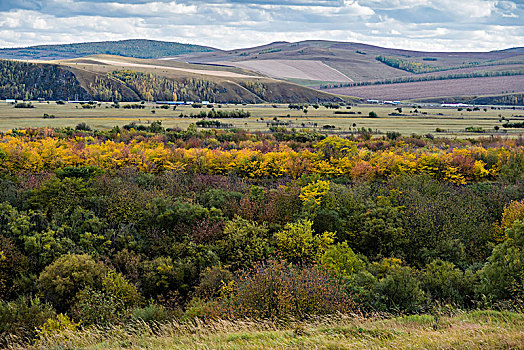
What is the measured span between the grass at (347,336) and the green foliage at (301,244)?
407 inches

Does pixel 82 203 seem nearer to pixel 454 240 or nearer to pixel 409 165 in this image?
pixel 454 240

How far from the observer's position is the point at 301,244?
990 inches

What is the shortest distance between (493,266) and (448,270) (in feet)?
12.9

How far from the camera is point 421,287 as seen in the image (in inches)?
797

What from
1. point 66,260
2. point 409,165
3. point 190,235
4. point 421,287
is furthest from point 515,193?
point 66,260

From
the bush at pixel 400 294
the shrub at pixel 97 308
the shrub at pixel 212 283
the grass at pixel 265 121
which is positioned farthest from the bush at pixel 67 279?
the grass at pixel 265 121

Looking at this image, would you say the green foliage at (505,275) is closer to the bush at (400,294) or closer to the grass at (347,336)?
the bush at (400,294)

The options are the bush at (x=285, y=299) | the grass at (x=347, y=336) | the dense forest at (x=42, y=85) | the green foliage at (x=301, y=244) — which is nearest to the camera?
the grass at (x=347, y=336)

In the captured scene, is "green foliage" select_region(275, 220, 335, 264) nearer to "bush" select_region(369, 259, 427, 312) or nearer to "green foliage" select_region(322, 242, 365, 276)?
"green foliage" select_region(322, 242, 365, 276)

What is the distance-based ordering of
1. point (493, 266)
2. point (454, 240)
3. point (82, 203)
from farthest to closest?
point (82, 203) < point (454, 240) < point (493, 266)

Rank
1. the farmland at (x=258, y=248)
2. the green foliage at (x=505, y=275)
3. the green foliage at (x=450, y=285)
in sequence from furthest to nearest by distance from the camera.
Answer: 1. the green foliage at (x=450, y=285)
2. the green foliage at (x=505, y=275)
3. the farmland at (x=258, y=248)

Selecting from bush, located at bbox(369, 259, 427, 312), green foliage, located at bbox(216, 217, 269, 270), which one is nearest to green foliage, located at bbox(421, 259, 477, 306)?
bush, located at bbox(369, 259, 427, 312)

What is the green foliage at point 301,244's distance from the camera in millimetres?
24750

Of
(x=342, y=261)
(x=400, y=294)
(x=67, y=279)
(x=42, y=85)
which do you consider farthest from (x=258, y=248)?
(x=42, y=85)
